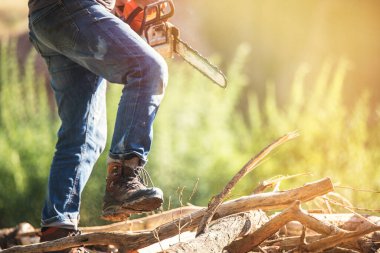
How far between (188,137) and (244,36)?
15.4 feet

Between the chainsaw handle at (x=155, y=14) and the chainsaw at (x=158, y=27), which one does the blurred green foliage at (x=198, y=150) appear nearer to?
the chainsaw at (x=158, y=27)

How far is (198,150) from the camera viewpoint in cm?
462

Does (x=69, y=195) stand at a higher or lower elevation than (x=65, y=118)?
lower

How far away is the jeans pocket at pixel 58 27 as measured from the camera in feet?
7.20

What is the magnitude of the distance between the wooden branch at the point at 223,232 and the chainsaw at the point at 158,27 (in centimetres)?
67

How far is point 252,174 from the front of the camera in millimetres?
4699

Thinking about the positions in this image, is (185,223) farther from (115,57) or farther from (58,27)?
(58,27)

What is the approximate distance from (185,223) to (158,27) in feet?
2.60

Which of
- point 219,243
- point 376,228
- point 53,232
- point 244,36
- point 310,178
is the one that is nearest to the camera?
point 219,243

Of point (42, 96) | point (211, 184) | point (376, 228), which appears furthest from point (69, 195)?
point (42, 96)

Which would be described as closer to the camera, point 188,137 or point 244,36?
point 188,137

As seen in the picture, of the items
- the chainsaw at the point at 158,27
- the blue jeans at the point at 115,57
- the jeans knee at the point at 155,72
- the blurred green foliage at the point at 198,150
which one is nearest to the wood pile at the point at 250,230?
the blue jeans at the point at 115,57

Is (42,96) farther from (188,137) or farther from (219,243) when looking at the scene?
(219,243)

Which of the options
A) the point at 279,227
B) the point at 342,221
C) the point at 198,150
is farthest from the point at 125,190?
the point at 198,150
